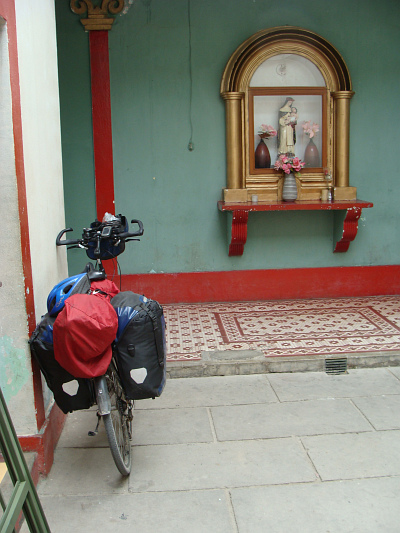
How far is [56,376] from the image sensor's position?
290cm

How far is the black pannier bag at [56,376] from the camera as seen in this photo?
9.30ft

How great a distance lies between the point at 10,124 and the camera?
9.07 feet

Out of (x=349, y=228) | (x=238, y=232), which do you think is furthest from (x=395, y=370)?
(x=238, y=232)

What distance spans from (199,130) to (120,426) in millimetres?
3610

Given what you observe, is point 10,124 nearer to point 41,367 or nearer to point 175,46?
point 41,367

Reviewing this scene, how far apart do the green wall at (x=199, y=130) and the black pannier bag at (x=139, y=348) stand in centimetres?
311

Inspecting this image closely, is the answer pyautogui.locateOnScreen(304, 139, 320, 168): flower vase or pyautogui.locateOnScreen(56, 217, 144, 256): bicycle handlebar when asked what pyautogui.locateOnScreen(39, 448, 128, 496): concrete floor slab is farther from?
pyautogui.locateOnScreen(304, 139, 320, 168): flower vase

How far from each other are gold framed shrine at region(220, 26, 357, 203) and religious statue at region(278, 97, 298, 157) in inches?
0.4

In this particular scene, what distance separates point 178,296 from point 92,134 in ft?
6.23

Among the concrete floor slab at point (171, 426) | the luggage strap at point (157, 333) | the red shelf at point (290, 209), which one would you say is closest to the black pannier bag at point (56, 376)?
the luggage strap at point (157, 333)

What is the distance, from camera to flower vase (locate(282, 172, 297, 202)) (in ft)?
19.2

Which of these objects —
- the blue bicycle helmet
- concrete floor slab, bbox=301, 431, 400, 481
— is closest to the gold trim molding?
the blue bicycle helmet

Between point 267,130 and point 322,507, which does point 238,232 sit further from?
point 322,507

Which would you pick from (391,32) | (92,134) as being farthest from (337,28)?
(92,134)
